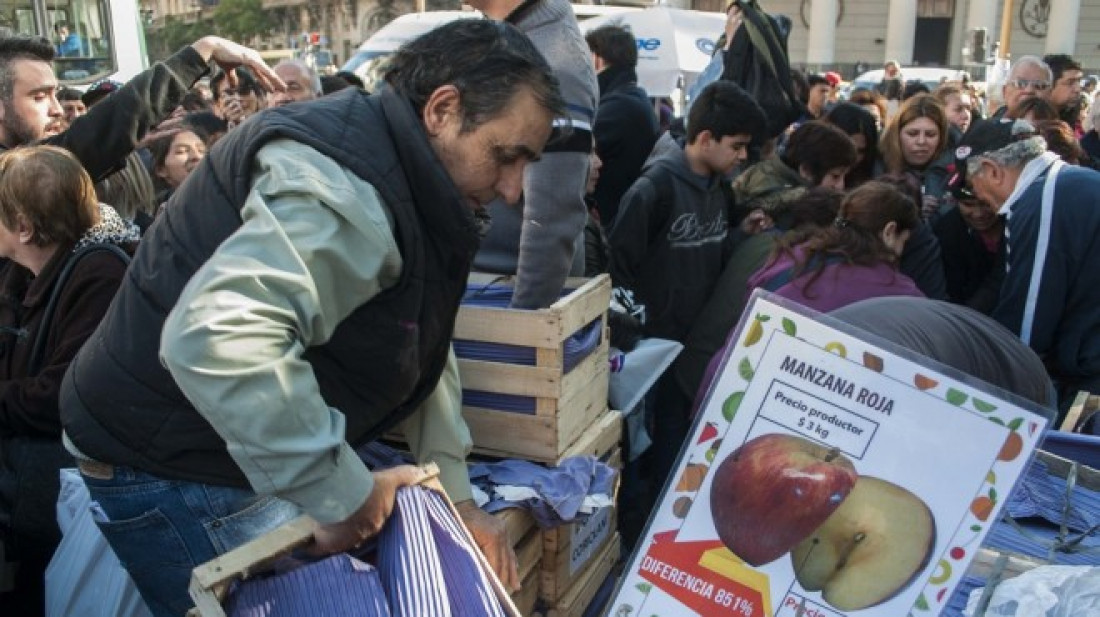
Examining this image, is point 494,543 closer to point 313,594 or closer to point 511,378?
point 313,594

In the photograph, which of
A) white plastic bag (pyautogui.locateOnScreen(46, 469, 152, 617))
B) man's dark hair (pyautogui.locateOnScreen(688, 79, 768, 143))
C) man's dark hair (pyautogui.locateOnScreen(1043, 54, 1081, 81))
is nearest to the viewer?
white plastic bag (pyautogui.locateOnScreen(46, 469, 152, 617))

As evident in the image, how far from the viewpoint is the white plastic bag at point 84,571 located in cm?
225

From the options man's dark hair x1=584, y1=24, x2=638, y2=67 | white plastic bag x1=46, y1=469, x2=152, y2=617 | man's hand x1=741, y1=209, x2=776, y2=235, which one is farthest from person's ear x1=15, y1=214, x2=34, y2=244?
man's dark hair x1=584, y1=24, x2=638, y2=67

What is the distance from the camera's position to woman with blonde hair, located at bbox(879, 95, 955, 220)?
5.22 meters

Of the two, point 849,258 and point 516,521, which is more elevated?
point 849,258

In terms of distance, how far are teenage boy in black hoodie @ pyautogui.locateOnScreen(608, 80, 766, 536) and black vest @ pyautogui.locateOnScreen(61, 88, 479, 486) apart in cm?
223

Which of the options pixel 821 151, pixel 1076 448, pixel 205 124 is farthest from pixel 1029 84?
pixel 205 124

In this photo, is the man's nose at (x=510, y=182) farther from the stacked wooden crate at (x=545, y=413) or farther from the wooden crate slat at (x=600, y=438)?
the wooden crate slat at (x=600, y=438)

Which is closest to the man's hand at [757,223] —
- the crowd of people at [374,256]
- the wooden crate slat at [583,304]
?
the crowd of people at [374,256]

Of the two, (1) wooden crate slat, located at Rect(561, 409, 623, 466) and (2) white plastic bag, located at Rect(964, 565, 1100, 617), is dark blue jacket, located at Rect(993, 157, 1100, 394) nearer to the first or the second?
(1) wooden crate slat, located at Rect(561, 409, 623, 466)

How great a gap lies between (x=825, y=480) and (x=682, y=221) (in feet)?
7.35

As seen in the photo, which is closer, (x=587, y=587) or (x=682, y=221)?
(x=587, y=587)

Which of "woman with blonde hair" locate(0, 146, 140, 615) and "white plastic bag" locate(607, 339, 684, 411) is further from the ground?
"woman with blonde hair" locate(0, 146, 140, 615)

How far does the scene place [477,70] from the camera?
1.58m
